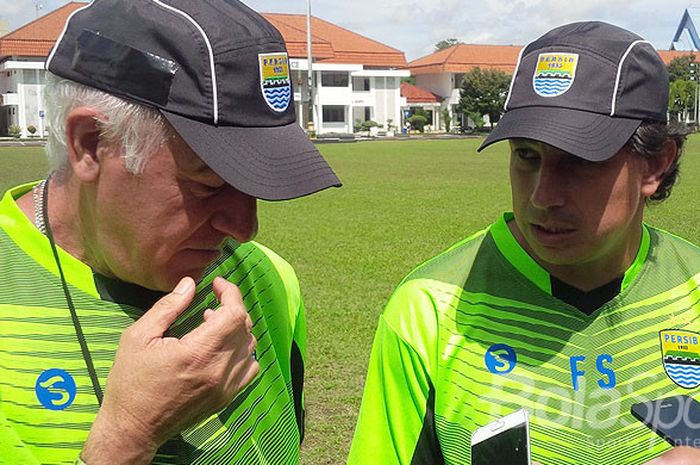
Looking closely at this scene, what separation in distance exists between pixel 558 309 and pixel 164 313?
3.95 ft

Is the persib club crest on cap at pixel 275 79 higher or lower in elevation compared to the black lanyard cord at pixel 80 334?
higher

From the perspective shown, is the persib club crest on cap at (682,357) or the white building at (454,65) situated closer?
the persib club crest on cap at (682,357)

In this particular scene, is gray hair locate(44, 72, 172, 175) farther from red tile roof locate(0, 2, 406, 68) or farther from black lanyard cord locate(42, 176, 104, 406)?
red tile roof locate(0, 2, 406, 68)

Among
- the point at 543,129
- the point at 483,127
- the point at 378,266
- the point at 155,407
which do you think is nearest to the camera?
the point at 155,407

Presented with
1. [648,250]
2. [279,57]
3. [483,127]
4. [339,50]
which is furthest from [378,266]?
[339,50]

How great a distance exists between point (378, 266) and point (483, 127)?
59856 millimetres

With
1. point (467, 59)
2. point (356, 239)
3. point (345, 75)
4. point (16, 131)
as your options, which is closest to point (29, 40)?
point (16, 131)

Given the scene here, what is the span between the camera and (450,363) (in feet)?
7.79

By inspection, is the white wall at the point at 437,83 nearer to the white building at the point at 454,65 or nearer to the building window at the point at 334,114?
the white building at the point at 454,65

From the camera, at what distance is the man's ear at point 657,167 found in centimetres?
251

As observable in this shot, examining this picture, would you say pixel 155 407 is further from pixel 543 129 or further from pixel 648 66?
pixel 648 66

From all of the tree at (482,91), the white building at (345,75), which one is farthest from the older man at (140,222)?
the tree at (482,91)

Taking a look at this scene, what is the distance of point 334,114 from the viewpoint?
68.6 metres

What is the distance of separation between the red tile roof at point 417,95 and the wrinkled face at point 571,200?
74745 millimetres
